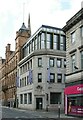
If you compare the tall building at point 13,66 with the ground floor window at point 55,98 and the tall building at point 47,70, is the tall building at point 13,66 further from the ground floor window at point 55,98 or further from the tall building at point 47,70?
the ground floor window at point 55,98

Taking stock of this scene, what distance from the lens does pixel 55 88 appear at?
66625 mm

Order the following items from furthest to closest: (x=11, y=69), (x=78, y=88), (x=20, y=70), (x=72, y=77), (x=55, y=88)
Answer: (x=11, y=69) → (x=20, y=70) → (x=55, y=88) → (x=72, y=77) → (x=78, y=88)

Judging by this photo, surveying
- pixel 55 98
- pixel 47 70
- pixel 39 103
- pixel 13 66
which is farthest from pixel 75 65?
pixel 13 66

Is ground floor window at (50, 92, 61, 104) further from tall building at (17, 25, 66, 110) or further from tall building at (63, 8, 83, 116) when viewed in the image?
tall building at (63, 8, 83, 116)

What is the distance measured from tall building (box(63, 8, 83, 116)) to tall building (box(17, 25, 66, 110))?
789 inches

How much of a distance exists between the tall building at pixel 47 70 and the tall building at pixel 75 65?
65.8 ft

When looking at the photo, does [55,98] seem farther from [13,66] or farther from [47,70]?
[13,66]

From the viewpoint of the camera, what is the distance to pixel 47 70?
218ft

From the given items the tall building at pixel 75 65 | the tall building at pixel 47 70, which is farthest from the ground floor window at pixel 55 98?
the tall building at pixel 75 65

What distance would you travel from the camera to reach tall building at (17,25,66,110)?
216 ft

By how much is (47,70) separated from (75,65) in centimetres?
2488

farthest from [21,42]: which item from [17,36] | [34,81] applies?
[34,81]

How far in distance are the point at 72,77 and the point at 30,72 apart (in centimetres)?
2535

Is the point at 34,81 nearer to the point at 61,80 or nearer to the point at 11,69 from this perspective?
the point at 61,80
